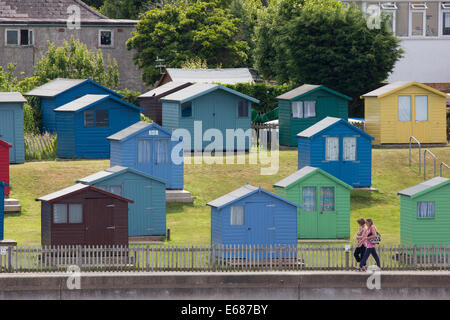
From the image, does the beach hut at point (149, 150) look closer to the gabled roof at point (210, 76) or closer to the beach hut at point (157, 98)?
the beach hut at point (157, 98)

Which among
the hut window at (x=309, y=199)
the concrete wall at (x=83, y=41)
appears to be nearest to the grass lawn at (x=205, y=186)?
the hut window at (x=309, y=199)

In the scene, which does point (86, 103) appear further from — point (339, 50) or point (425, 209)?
point (425, 209)

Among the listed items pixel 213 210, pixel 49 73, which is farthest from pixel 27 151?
pixel 213 210

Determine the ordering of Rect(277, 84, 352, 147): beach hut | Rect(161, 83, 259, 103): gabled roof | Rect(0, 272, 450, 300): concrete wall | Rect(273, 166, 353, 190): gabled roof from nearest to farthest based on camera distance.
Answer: Rect(0, 272, 450, 300): concrete wall → Rect(273, 166, 353, 190): gabled roof → Rect(161, 83, 259, 103): gabled roof → Rect(277, 84, 352, 147): beach hut

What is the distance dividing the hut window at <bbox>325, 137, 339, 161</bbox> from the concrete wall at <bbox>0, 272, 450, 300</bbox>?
41.0ft

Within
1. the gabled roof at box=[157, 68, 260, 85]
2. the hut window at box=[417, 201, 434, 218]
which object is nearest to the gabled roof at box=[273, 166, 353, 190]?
the hut window at box=[417, 201, 434, 218]

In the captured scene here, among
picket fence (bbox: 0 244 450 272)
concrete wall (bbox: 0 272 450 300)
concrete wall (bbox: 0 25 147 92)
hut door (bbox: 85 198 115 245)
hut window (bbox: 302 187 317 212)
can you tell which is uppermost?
concrete wall (bbox: 0 25 147 92)

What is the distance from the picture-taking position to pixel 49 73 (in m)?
65.4

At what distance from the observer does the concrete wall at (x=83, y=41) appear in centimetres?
7912

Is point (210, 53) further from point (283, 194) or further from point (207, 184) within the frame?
point (283, 194)

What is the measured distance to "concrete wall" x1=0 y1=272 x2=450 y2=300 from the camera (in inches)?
1289

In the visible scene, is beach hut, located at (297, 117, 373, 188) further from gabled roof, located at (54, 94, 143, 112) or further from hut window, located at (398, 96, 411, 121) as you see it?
gabled roof, located at (54, 94, 143, 112)

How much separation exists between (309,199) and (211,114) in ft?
46.9

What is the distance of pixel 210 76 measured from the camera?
66.1m
